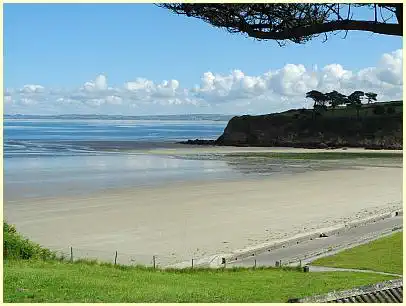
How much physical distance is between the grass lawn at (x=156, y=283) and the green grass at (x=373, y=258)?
48.4 inches

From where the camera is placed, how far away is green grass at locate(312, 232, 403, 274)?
15.3 meters

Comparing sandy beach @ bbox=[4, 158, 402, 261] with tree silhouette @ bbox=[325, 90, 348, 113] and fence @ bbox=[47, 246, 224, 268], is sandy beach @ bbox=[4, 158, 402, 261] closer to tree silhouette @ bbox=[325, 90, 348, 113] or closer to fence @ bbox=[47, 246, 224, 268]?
fence @ bbox=[47, 246, 224, 268]

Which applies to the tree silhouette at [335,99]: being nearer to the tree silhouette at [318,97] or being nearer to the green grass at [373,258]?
the tree silhouette at [318,97]

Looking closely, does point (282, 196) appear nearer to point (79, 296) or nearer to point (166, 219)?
point (166, 219)

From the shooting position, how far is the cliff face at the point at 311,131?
92.7m

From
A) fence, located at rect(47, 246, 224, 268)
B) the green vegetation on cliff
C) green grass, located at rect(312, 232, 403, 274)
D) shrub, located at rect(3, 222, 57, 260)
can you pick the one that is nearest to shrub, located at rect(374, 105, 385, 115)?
the green vegetation on cliff

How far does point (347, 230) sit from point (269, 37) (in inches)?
653

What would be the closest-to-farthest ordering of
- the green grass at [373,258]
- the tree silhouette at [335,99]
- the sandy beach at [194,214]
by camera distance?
the green grass at [373,258] < the sandy beach at [194,214] < the tree silhouette at [335,99]

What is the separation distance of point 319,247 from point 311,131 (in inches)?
3144

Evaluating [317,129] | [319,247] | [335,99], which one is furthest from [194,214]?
[335,99]

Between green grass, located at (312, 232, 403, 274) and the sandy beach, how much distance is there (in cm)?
353

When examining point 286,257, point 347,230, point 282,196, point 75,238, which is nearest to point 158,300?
point 286,257

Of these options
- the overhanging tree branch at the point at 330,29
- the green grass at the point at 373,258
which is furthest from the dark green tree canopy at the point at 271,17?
the green grass at the point at 373,258

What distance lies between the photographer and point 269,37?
329 inches
